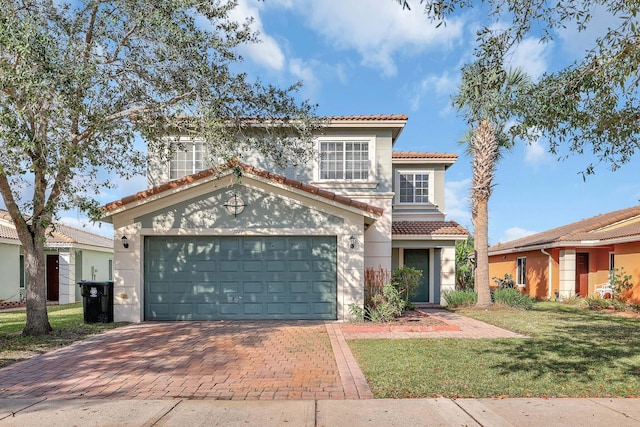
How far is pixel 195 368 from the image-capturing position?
7020mm

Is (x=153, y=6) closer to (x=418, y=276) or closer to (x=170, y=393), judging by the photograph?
(x=170, y=393)

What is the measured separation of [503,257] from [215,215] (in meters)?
22.5

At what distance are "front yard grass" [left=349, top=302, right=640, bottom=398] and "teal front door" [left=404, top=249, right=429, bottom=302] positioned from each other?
6473 millimetres

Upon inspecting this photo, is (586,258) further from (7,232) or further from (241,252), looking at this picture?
(7,232)

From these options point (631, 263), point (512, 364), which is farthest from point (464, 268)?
point (512, 364)

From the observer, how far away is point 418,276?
13367 mm

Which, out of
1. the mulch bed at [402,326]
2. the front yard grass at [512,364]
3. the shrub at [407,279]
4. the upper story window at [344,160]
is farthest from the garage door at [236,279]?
the upper story window at [344,160]

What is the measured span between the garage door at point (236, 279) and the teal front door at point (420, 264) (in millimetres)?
6413

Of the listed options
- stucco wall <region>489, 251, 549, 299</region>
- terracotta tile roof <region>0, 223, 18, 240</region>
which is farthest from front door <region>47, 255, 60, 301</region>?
stucco wall <region>489, 251, 549, 299</region>

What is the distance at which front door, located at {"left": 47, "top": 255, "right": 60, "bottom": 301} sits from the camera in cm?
2111

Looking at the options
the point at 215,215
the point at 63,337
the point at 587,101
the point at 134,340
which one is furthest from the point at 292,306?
the point at 587,101

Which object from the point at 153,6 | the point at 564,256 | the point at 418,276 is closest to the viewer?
the point at 153,6

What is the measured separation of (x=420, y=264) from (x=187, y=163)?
9963mm

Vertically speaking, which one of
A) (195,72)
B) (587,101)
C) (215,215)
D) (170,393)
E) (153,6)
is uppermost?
(153,6)
